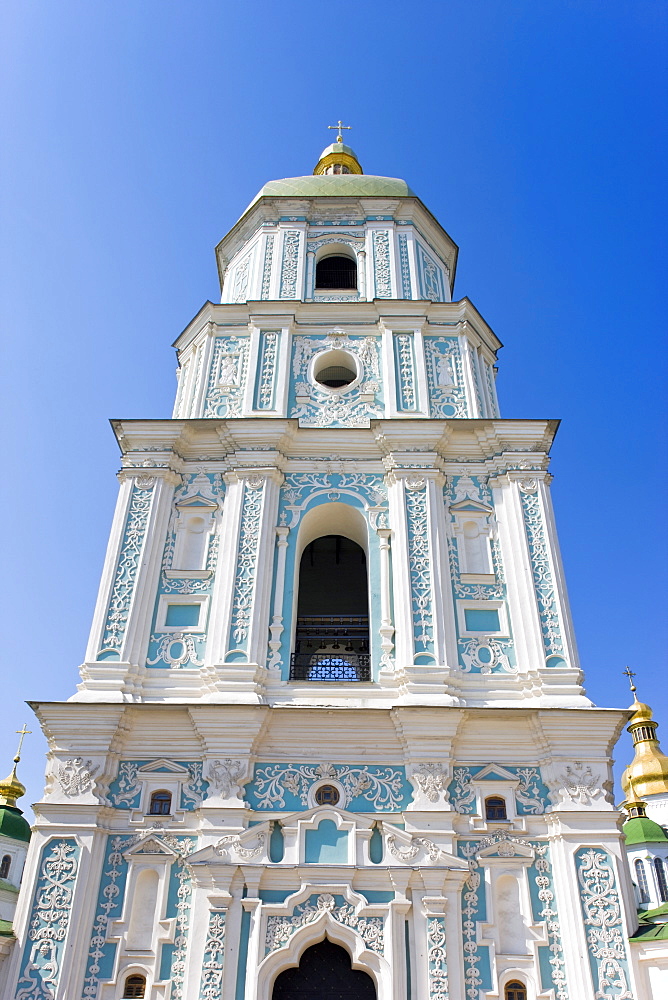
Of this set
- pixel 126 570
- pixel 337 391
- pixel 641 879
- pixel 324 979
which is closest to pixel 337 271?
pixel 337 391

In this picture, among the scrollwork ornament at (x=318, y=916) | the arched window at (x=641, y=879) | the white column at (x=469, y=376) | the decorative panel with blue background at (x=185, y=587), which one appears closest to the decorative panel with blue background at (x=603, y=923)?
the scrollwork ornament at (x=318, y=916)

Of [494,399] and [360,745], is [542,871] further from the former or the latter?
[494,399]

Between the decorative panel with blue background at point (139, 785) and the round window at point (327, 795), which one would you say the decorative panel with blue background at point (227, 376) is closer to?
the decorative panel with blue background at point (139, 785)

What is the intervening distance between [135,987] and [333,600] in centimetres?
776

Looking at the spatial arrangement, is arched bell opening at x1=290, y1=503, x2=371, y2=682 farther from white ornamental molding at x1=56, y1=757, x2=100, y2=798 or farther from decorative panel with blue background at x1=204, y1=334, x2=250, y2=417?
white ornamental molding at x1=56, y1=757, x2=100, y2=798

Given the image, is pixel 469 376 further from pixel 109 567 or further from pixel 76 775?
pixel 76 775

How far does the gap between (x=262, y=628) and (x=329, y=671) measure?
1215 mm

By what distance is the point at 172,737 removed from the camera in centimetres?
1152

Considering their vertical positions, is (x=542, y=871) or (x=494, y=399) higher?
(x=494, y=399)

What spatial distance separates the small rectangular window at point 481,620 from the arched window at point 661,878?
52.2 feet

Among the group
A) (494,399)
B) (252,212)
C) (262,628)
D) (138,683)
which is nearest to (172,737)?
(138,683)

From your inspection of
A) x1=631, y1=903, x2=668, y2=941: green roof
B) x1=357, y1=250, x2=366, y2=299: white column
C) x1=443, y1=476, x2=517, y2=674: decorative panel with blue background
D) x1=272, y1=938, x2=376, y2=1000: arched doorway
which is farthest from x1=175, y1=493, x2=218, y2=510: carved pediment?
x1=631, y1=903, x2=668, y2=941: green roof

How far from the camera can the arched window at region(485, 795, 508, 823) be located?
435 inches

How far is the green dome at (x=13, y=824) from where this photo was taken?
78.6ft
